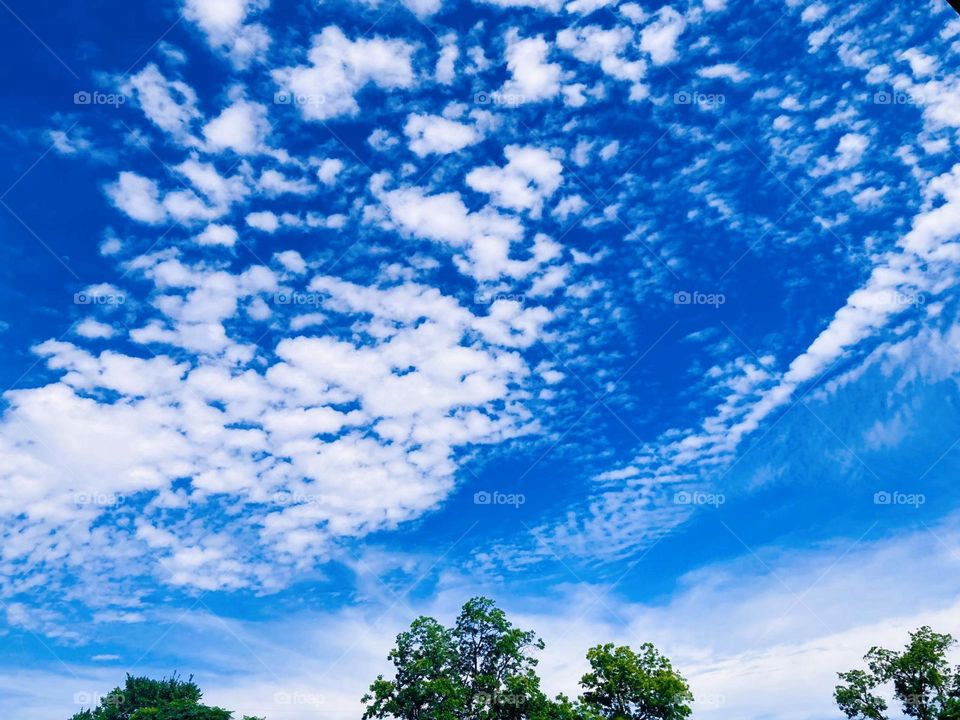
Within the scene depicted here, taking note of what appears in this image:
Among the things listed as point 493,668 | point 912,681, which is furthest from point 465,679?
point 912,681

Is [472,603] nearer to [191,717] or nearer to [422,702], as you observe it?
[422,702]

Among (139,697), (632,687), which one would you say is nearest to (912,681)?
(632,687)

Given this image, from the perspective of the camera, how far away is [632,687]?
1526 inches

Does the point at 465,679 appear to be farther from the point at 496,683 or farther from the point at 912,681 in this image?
the point at 912,681

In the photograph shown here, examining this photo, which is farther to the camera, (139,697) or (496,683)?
(139,697)

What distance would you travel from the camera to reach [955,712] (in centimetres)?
3744

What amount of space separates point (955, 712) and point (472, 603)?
28.3 m

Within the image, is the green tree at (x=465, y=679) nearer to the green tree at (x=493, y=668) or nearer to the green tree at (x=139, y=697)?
the green tree at (x=493, y=668)

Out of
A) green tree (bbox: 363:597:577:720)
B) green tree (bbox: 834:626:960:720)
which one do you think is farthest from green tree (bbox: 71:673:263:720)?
green tree (bbox: 834:626:960:720)

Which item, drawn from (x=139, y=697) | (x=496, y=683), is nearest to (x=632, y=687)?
(x=496, y=683)

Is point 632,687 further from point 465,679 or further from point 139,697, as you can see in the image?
point 139,697

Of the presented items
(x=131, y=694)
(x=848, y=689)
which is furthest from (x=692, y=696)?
(x=131, y=694)

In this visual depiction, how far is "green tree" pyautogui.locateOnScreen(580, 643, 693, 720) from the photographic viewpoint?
38062 mm

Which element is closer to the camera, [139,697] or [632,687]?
[632,687]
